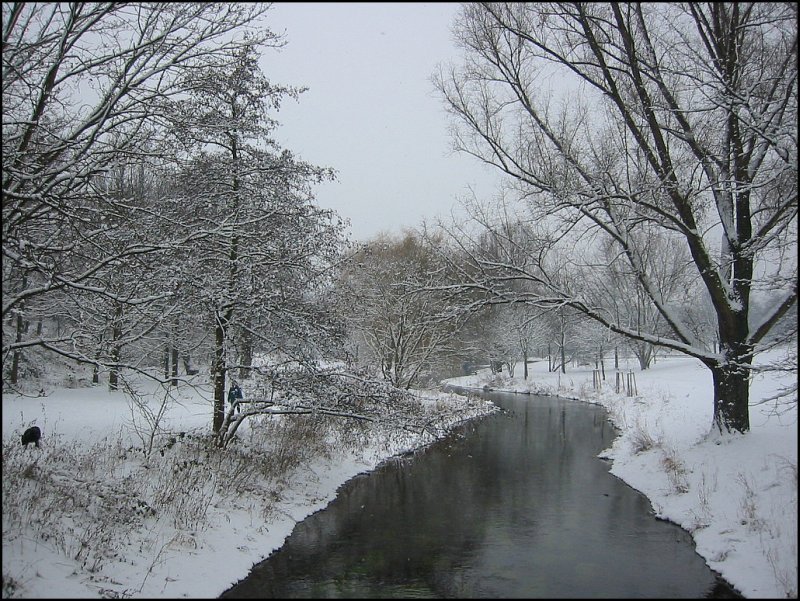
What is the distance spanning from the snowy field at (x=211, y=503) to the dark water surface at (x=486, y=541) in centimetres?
44

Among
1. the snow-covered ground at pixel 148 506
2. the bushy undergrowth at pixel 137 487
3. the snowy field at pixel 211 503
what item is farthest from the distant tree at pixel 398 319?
the bushy undergrowth at pixel 137 487

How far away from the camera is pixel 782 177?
9.98 meters

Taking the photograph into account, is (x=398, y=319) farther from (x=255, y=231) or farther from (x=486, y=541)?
(x=486, y=541)

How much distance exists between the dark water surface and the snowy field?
0.44 metres

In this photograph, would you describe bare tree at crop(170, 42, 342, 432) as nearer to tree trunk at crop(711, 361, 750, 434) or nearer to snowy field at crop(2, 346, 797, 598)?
snowy field at crop(2, 346, 797, 598)

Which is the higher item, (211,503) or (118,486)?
(118,486)

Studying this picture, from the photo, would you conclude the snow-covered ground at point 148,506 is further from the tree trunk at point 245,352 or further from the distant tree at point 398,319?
the distant tree at point 398,319

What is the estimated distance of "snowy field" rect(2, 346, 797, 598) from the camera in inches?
267

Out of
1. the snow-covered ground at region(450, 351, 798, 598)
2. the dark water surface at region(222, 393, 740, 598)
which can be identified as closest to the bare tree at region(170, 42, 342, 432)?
the dark water surface at region(222, 393, 740, 598)

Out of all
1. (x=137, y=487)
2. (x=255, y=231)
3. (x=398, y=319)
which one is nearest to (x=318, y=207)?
(x=255, y=231)

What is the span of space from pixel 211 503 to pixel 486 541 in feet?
15.6

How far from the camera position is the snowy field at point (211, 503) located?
6.79m

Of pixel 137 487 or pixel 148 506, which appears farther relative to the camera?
pixel 137 487

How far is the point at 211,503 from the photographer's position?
9516 mm
